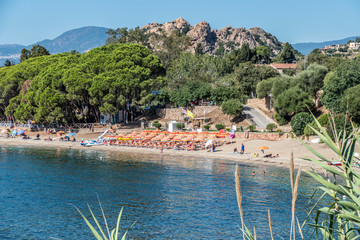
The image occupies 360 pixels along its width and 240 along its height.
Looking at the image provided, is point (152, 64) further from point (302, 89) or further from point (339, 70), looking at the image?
point (339, 70)

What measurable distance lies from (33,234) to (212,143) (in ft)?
98.8

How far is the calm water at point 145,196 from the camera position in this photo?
22.1 metres

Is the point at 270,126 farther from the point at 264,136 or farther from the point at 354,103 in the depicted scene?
the point at 354,103

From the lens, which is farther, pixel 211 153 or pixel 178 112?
pixel 178 112

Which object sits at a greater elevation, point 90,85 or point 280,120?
point 90,85

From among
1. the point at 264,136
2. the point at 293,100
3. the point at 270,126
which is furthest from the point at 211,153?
the point at 293,100

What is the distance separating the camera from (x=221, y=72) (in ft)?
300

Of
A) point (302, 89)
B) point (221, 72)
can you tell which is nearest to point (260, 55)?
point (221, 72)

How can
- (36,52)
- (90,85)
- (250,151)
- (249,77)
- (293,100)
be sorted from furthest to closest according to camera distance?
1. (36,52)
2. (249,77)
3. (90,85)
4. (293,100)
5. (250,151)

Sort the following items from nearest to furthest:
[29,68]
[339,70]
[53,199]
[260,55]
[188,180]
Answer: [53,199] < [188,180] < [339,70] < [29,68] < [260,55]

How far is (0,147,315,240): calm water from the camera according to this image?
72.6 feet

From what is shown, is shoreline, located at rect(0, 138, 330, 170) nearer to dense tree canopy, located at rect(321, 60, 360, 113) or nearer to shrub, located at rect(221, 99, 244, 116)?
dense tree canopy, located at rect(321, 60, 360, 113)

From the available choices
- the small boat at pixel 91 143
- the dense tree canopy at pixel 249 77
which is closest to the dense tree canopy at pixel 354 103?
the dense tree canopy at pixel 249 77

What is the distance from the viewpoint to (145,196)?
29.2m
